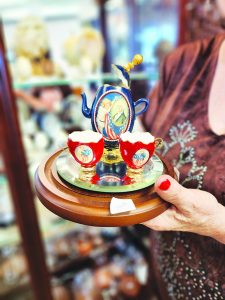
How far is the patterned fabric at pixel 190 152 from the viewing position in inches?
20.1

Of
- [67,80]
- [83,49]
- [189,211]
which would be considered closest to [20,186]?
[67,80]

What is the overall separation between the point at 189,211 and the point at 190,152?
165 millimetres

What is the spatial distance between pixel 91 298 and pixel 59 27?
1142 mm

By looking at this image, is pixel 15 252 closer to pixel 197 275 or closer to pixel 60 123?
pixel 60 123

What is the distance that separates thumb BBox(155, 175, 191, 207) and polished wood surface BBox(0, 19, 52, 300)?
0.59 metres

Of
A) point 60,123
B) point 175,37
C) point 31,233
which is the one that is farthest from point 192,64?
point 31,233

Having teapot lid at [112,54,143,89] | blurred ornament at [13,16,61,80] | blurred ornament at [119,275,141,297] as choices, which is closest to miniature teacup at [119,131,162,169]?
teapot lid at [112,54,143,89]

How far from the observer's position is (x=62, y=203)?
388mm

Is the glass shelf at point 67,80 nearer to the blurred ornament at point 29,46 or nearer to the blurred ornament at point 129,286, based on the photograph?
the blurred ornament at point 29,46

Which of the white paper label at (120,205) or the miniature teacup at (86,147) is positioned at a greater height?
the miniature teacup at (86,147)

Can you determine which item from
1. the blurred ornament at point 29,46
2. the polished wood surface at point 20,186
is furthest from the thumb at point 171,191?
the blurred ornament at point 29,46

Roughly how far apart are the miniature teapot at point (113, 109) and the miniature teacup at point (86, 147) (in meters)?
0.04

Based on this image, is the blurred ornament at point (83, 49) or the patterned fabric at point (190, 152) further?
the blurred ornament at point (83, 49)

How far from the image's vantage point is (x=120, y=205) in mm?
378
